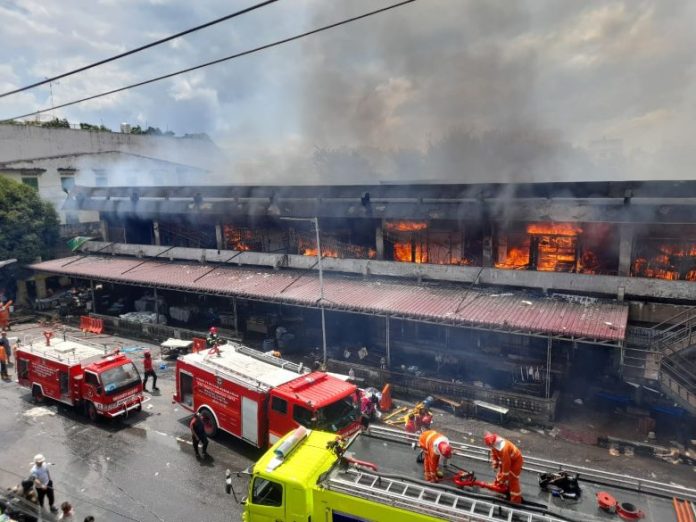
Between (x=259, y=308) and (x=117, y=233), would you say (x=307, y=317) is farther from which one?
(x=117, y=233)

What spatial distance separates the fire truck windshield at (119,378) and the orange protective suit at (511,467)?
→ 11789 mm

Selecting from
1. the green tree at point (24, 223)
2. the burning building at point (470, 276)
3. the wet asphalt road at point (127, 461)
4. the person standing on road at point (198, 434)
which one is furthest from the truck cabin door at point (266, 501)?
the green tree at point (24, 223)

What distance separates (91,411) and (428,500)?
39.7ft

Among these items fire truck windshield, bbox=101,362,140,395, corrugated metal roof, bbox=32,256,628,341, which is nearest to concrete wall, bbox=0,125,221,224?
corrugated metal roof, bbox=32,256,628,341

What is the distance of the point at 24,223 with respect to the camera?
2789 cm

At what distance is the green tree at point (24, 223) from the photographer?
89.6 ft

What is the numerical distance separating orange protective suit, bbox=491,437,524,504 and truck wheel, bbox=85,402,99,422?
41.1 ft

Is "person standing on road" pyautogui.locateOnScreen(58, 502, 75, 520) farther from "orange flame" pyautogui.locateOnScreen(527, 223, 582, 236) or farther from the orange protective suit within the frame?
"orange flame" pyautogui.locateOnScreen(527, 223, 582, 236)

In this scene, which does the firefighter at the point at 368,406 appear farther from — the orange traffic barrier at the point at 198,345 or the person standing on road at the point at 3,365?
the person standing on road at the point at 3,365

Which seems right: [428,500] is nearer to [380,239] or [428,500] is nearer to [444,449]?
[444,449]

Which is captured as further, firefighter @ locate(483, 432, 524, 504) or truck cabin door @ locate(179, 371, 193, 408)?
truck cabin door @ locate(179, 371, 193, 408)

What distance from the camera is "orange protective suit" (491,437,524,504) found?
6.39 meters

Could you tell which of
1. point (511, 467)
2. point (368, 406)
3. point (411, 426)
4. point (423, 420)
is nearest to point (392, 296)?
point (368, 406)

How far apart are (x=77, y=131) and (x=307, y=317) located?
27.6m
